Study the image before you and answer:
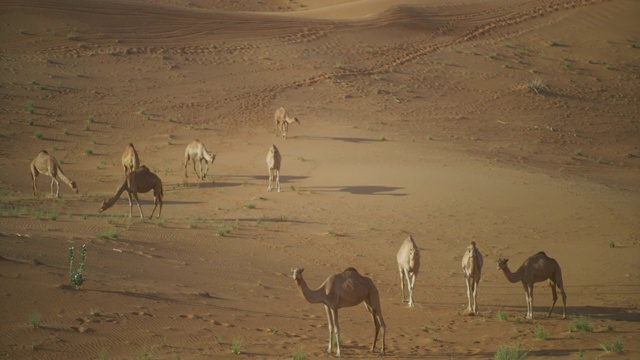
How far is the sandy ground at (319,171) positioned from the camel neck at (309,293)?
2.93 ft

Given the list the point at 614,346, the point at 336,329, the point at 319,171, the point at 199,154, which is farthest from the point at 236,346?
the point at 319,171

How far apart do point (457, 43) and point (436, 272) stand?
33.7 meters

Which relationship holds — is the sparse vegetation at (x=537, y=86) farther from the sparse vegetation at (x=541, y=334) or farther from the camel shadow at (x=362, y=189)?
the sparse vegetation at (x=541, y=334)

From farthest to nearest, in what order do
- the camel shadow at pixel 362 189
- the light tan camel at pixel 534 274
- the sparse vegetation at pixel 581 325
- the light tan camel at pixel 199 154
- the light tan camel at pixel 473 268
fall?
the light tan camel at pixel 199 154
the camel shadow at pixel 362 189
the light tan camel at pixel 534 274
the light tan camel at pixel 473 268
the sparse vegetation at pixel 581 325

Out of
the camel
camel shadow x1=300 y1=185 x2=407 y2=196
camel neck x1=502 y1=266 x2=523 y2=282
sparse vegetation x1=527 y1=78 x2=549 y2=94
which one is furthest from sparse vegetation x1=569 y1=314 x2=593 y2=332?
sparse vegetation x1=527 y1=78 x2=549 y2=94

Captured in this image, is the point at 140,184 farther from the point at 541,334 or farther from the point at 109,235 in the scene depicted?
the point at 541,334

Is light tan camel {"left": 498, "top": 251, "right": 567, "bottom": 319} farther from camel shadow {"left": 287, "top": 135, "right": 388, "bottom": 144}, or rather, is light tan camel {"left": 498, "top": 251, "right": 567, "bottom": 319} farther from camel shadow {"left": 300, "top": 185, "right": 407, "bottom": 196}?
camel shadow {"left": 287, "top": 135, "right": 388, "bottom": 144}

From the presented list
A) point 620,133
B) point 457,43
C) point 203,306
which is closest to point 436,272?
point 203,306

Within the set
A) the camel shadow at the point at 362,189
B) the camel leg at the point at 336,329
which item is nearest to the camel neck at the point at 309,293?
the camel leg at the point at 336,329

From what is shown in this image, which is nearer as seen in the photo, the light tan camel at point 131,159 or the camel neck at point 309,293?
the camel neck at point 309,293

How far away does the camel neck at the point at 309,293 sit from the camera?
12.6m

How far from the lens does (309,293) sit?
41.8 ft

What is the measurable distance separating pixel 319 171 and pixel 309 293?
17373 millimetres

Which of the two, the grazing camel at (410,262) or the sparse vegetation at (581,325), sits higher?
the grazing camel at (410,262)
